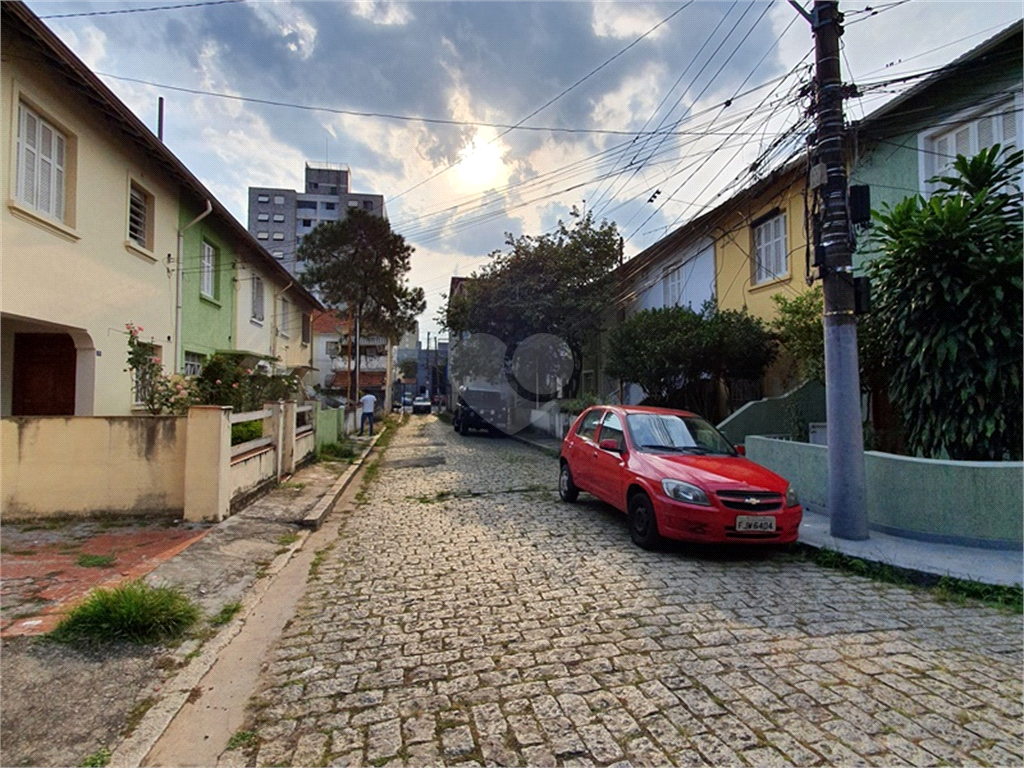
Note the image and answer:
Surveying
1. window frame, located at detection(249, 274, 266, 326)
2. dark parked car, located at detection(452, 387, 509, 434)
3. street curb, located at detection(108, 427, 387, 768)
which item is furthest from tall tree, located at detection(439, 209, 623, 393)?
street curb, located at detection(108, 427, 387, 768)

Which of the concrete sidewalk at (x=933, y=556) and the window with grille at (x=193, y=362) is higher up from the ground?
the window with grille at (x=193, y=362)

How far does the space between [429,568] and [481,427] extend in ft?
61.2

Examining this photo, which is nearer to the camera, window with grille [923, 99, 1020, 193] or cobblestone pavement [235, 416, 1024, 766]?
cobblestone pavement [235, 416, 1024, 766]

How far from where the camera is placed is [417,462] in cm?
1473

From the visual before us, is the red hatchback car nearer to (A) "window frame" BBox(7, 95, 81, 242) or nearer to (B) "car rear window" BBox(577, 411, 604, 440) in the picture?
(B) "car rear window" BBox(577, 411, 604, 440)

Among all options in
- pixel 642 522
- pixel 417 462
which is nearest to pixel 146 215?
pixel 417 462

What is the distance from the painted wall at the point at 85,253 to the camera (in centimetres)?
694

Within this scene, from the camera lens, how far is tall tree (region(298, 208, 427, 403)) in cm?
2459

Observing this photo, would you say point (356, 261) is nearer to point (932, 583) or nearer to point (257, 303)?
point (257, 303)

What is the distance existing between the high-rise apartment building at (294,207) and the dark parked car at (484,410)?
53.7 metres

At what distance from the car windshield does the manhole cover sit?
7983mm

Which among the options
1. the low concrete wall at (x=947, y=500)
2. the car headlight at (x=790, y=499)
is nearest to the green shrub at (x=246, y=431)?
the car headlight at (x=790, y=499)

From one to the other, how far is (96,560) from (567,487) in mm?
6016

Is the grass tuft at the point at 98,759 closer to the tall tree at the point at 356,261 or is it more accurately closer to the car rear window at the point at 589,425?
the car rear window at the point at 589,425
